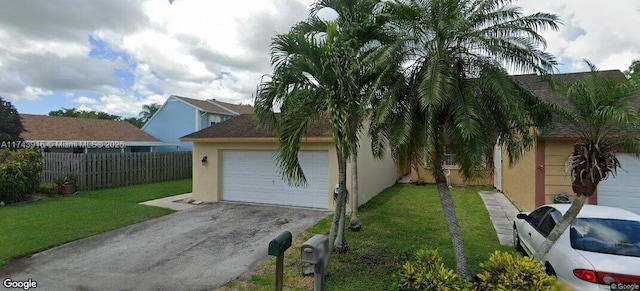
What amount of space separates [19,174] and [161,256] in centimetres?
957

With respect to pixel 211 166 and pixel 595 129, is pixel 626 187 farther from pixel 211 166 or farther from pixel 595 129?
pixel 211 166

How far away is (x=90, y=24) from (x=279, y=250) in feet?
38.8

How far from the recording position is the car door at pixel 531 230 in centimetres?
579

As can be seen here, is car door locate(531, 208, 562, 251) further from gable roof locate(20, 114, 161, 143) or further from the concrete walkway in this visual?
gable roof locate(20, 114, 161, 143)

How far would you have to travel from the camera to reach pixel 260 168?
12.1 m

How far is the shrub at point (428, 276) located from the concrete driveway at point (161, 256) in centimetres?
298

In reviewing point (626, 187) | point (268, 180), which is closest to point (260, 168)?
point (268, 180)

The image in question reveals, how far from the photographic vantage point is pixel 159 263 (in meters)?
6.19

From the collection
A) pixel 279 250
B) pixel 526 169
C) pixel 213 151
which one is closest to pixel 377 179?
pixel 526 169

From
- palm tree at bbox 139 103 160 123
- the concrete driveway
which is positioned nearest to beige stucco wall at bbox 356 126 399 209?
the concrete driveway

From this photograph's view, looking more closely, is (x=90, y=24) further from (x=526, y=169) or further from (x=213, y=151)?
(x=526, y=169)

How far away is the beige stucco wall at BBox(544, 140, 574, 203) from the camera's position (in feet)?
30.2

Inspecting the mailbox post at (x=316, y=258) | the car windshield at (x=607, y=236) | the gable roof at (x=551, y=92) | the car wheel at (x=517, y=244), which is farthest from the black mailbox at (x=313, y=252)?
the car wheel at (x=517, y=244)

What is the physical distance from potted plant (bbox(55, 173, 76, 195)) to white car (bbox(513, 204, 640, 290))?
16.5m
